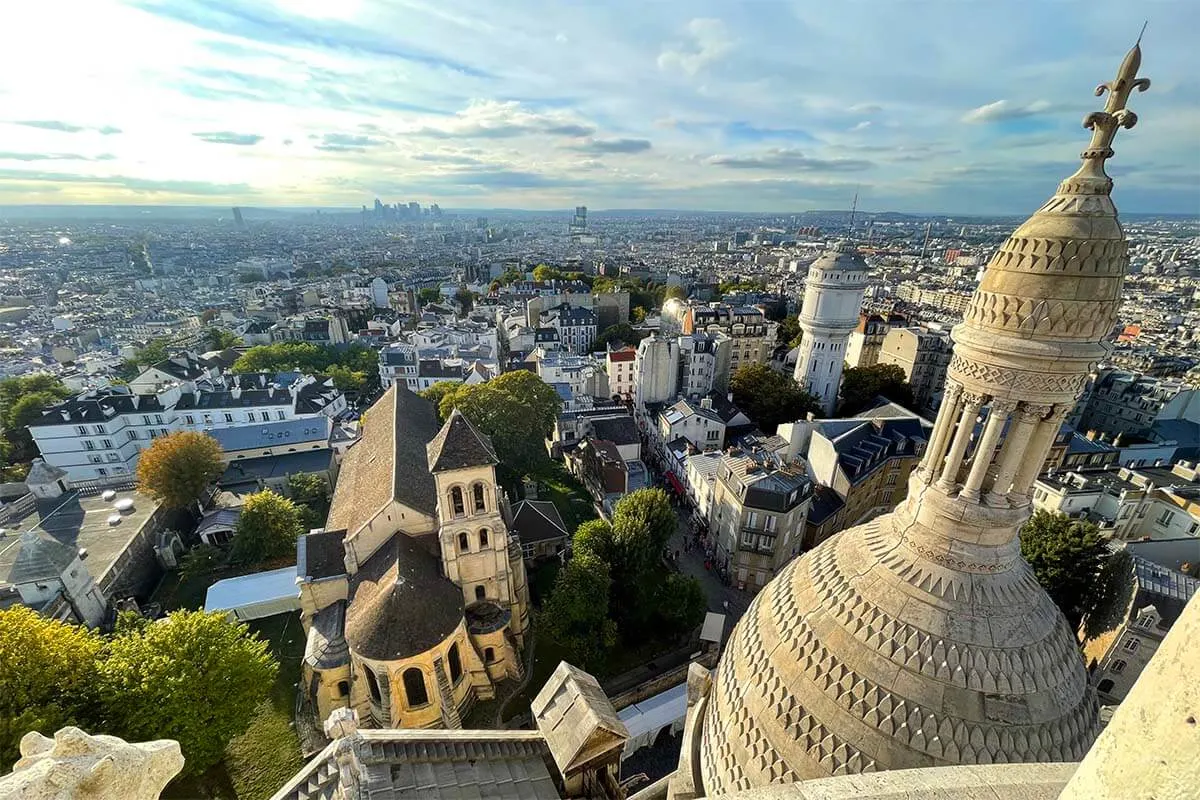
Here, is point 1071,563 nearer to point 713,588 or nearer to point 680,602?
point 713,588

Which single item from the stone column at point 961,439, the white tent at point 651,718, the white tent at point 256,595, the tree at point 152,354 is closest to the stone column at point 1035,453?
the stone column at point 961,439

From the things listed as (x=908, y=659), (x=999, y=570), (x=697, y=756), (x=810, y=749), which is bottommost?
(x=697, y=756)

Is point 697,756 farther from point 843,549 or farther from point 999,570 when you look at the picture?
point 999,570

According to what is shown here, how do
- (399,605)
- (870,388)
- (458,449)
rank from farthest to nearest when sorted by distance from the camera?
(870,388)
(458,449)
(399,605)

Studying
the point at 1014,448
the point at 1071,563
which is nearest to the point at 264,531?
the point at 1014,448

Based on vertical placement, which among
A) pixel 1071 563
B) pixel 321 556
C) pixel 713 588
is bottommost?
pixel 713 588

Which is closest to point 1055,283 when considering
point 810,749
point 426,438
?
point 810,749
